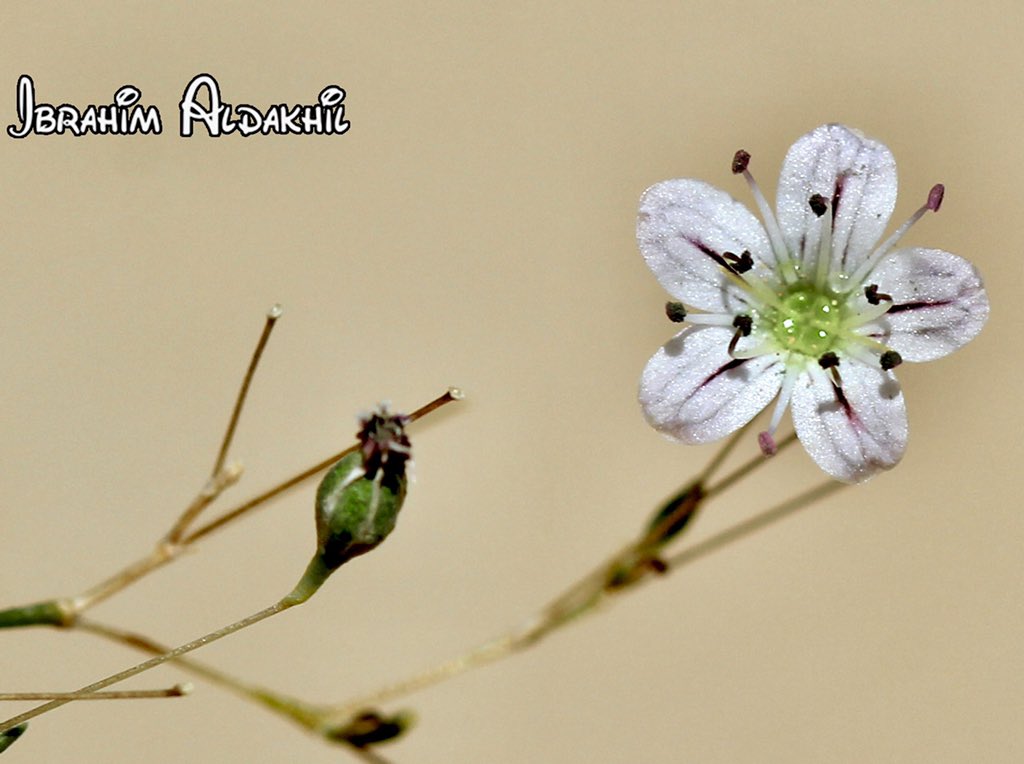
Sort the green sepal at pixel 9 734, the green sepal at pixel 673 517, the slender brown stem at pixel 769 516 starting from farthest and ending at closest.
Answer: the slender brown stem at pixel 769 516 < the green sepal at pixel 673 517 < the green sepal at pixel 9 734

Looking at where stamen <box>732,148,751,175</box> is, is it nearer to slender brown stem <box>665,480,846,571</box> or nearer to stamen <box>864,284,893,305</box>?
stamen <box>864,284,893,305</box>

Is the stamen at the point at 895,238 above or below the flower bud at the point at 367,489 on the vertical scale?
above

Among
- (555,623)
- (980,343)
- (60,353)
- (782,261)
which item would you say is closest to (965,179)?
(980,343)

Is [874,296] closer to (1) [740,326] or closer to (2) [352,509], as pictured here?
(1) [740,326]

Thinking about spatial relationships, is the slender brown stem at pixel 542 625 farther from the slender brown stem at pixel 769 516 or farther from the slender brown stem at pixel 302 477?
the slender brown stem at pixel 302 477

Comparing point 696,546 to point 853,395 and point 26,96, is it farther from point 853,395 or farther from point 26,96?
point 26,96

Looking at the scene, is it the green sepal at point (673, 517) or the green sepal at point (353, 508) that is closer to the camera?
the green sepal at point (353, 508)

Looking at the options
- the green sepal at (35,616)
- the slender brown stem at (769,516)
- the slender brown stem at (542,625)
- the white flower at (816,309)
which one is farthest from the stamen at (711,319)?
the green sepal at (35,616)
